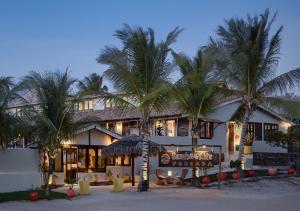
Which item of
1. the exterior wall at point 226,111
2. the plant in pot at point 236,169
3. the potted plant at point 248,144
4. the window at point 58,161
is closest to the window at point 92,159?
the window at point 58,161

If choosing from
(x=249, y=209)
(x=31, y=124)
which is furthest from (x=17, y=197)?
(x=249, y=209)

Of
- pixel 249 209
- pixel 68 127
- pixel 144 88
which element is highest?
pixel 144 88

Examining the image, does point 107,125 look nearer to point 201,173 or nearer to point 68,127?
point 201,173

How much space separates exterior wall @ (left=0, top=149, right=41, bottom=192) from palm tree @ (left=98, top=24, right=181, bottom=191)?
4.90m

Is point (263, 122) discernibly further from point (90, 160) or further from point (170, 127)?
point (90, 160)

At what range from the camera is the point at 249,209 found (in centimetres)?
1850

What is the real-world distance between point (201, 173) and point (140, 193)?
8.31 m

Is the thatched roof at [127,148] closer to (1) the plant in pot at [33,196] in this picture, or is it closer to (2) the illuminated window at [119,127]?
(1) the plant in pot at [33,196]

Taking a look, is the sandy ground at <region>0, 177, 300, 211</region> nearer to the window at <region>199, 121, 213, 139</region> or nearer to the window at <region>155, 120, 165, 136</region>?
the window at <region>199, 121, 213, 139</region>

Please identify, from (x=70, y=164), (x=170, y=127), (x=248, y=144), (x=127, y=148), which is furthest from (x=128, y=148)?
(x=248, y=144)

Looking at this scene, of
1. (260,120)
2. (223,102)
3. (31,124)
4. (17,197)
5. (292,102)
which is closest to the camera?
(17,197)

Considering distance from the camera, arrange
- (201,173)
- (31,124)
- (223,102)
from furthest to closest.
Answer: (223,102) < (201,173) < (31,124)

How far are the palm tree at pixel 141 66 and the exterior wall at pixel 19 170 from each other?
4.90 metres

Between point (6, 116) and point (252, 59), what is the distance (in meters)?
13.4
